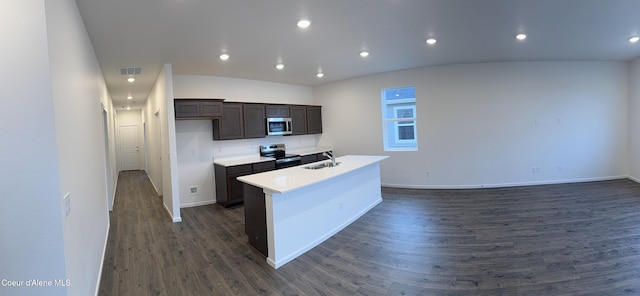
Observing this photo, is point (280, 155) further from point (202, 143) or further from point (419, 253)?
point (419, 253)

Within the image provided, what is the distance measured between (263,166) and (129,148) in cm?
864

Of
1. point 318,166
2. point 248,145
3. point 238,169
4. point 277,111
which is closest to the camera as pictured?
point 318,166

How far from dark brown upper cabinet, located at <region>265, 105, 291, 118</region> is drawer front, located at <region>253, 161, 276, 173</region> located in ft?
3.44

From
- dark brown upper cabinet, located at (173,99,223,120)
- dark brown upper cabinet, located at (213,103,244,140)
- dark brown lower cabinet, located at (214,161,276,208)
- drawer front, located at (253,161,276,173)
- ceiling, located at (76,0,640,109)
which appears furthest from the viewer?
drawer front, located at (253,161,276,173)

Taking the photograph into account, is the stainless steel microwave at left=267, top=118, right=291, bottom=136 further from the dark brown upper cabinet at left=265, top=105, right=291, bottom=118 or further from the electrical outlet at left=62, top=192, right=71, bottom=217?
the electrical outlet at left=62, top=192, right=71, bottom=217

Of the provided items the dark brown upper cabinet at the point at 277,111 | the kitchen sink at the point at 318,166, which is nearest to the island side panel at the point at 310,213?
the kitchen sink at the point at 318,166

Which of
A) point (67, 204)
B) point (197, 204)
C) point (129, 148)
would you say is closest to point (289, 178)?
point (67, 204)

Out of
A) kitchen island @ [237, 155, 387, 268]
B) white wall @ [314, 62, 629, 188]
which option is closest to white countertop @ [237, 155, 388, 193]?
kitchen island @ [237, 155, 387, 268]

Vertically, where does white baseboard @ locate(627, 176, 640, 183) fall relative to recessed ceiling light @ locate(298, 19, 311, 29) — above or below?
below

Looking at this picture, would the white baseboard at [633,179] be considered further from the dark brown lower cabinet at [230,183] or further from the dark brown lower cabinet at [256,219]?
the dark brown lower cabinet at [230,183]

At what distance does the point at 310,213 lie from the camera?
10.5ft

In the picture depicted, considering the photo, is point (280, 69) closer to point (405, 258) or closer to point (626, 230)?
point (405, 258)

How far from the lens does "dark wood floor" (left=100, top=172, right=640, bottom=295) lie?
232 centimetres

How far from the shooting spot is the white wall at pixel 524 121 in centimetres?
543
